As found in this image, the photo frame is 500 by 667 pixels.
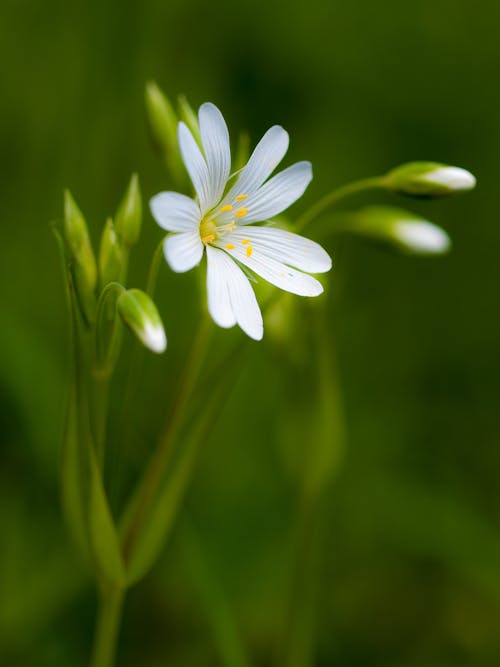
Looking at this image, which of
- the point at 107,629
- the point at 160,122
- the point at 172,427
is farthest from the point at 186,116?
the point at 107,629

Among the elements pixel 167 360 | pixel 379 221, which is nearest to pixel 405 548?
pixel 167 360

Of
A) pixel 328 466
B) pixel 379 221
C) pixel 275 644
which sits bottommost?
pixel 275 644

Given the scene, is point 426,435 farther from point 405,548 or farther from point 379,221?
point 379,221

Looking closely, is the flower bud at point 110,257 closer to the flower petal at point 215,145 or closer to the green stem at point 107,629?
the flower petal at point 215,145

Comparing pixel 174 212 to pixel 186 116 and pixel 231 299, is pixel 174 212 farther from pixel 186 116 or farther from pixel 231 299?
pixel 186 116

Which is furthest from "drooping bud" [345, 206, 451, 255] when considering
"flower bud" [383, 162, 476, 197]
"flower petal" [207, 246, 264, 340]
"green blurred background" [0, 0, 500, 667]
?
"flower petal" [207, 246, 264, 340]

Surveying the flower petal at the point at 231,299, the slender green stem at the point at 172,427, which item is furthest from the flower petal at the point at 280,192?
the slender green stem at the point at 172,427
